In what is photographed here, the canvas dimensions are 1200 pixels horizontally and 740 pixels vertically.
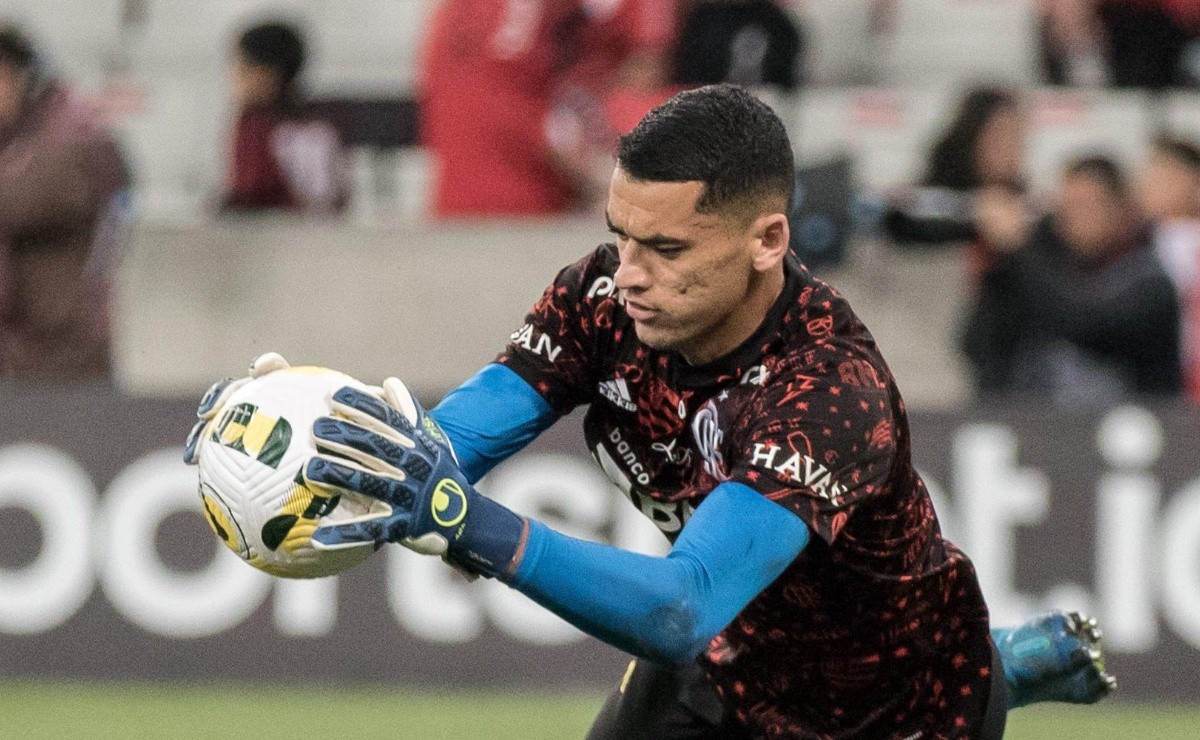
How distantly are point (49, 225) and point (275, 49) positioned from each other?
52.4 inches

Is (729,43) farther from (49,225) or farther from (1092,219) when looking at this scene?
(49,225)

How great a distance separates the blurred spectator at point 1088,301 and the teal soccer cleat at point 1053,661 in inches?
152

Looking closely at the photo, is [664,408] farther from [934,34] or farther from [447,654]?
[934,34]

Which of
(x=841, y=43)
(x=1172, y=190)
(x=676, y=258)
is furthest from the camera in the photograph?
(x=841, y=43)

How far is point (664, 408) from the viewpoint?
4516 mm

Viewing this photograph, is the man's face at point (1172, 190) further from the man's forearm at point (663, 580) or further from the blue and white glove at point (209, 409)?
the blue and white glove at point (209, 409)

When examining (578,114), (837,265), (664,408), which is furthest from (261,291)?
(664,408)

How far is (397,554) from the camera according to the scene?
8.85 meters

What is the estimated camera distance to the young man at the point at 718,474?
3863 mm

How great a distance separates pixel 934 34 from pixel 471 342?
3.80 m

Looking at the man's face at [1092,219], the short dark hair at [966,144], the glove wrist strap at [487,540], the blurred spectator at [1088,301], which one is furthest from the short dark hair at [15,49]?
the glove wrist strap at [487,540]

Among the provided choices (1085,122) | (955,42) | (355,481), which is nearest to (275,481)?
(355,481)

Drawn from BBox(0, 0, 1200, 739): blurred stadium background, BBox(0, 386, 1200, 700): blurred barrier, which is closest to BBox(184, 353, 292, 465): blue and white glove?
BBox(0, 0, 1200, 739): blurred stadium background

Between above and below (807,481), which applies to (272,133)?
below
